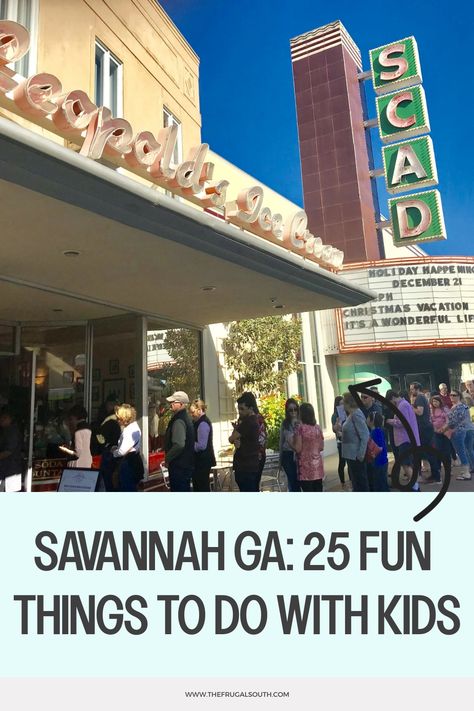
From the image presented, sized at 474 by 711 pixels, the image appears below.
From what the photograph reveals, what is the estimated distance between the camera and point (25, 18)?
6152 millimetres

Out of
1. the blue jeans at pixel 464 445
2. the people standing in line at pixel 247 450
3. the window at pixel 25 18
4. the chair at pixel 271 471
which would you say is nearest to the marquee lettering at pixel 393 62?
the blue jeans at pixel 464 445

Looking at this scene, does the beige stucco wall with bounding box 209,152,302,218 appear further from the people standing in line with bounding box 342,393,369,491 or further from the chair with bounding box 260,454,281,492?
the people standing in line with bounding box 342,393,369,491

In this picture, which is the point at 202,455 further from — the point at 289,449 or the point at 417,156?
the point at 417,156

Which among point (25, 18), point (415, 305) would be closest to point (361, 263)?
point (415, 305)

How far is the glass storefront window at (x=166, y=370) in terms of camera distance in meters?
8.92

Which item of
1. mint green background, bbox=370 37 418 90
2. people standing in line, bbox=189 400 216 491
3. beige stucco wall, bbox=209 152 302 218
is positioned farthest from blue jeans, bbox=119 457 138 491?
mint green background, bbox=370 37 418 90

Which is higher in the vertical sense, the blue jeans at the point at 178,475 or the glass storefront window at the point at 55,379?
the glass storefront window at the point at 55,379

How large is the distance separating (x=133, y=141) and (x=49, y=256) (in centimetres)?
165

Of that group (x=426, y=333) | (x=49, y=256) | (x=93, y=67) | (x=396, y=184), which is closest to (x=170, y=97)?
(x=93, y=67)

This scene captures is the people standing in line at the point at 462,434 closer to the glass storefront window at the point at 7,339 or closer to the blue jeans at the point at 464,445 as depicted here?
the blue jeans at the point at 464,445

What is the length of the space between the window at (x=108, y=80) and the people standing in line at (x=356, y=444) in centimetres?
613

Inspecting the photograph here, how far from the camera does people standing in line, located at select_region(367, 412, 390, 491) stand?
6.50 meters

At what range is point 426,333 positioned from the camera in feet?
54.2

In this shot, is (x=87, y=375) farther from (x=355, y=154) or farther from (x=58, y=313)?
(x=355, y=154)
